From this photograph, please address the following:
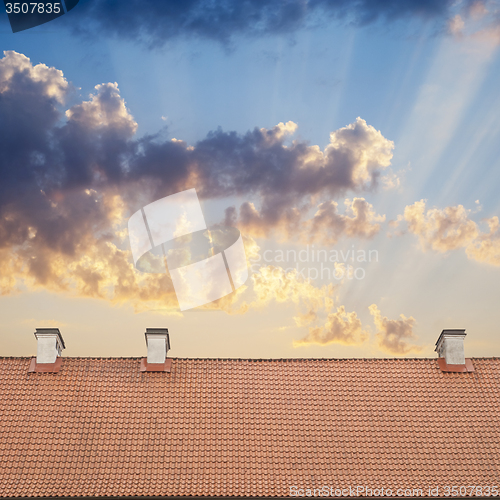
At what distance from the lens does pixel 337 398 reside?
73.6 feet

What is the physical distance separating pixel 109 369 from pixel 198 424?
4.42m

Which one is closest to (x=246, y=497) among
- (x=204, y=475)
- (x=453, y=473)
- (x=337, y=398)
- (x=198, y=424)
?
(x=204, y=475)

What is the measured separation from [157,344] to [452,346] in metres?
12.1

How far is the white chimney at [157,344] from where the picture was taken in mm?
23328

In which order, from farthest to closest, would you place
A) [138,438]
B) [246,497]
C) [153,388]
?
[153,388] < [138,438] < [246,497]

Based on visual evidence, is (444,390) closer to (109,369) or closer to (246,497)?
(246,497)

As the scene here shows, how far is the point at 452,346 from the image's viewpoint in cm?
2400

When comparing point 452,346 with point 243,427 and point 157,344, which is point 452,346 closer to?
point 243,427

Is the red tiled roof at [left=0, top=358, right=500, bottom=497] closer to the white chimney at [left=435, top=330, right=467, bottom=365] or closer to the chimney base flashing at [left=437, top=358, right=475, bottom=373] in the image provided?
the chimney base flashing at [left=437, top=358, right=475, bottom=373]

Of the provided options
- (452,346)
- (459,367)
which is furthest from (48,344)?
(459,367)
